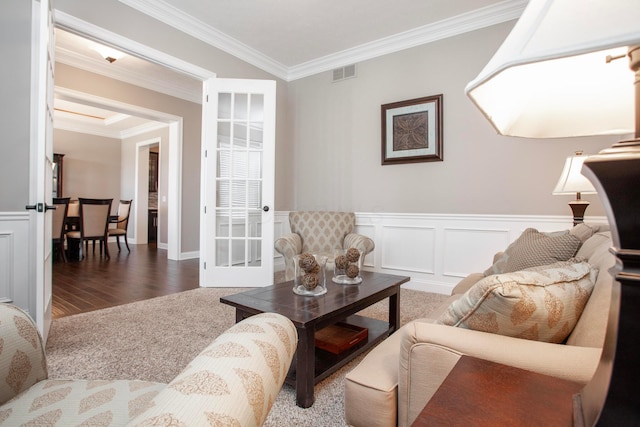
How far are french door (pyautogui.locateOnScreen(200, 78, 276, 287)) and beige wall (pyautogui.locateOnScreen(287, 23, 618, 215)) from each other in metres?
0.83

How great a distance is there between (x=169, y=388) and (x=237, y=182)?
341 centimetres

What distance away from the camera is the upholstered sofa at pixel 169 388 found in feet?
1.46

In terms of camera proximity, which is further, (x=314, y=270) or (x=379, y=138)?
(x=379, y=138)

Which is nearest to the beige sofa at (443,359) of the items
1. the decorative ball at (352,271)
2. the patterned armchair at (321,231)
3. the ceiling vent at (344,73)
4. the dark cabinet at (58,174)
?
the decorative ball at (352,271)

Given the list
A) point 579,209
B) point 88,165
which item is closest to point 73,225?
point 88,165

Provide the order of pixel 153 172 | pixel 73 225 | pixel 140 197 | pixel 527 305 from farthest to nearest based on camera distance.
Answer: pixel 153 172, pixel 140 197, pixel 73 225, pixel 527 305

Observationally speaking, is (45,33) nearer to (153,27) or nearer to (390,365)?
(153,27)

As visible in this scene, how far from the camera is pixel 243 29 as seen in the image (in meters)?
3.59

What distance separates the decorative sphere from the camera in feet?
5.91

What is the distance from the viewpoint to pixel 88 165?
295 inches

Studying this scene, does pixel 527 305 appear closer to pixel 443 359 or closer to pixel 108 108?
pixel 443 359

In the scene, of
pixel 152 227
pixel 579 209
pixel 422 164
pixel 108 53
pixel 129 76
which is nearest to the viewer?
pixel 579 209

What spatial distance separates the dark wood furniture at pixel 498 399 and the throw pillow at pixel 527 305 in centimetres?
16

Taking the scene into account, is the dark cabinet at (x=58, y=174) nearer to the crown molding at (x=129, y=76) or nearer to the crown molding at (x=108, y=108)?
the crown molding at (x=108, y=108)
